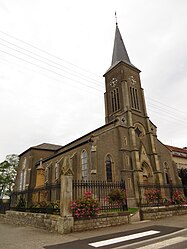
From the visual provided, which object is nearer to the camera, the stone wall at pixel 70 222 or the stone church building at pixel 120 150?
the stone wall at pixel 70 222

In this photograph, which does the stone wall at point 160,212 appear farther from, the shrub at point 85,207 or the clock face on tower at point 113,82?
the clock face on tower at point 113,82

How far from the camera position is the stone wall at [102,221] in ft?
29.3

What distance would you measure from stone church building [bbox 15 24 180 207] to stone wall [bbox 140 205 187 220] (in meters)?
6.21

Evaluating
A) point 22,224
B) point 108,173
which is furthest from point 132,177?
point 22,224

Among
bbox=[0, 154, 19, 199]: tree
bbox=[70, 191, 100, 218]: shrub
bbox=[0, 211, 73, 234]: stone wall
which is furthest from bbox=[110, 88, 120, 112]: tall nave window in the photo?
bbox=[0, 154, 19, 199]: tree

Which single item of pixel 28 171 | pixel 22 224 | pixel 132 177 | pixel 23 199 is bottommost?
pixel 22 224

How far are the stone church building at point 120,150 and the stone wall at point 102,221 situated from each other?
8025 millimetres

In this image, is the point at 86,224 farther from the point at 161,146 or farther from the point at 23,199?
the point at 161,146

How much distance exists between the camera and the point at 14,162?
46125 millimetres

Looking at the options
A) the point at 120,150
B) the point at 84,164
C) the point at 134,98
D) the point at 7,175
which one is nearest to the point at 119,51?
the point at 134,98

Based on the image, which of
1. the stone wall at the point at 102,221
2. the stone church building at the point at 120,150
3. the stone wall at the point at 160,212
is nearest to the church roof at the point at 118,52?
the stone church building at the point at 120,150

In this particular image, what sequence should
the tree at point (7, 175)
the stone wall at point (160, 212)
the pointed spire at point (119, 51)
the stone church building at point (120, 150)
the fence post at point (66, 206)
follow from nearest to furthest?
the fence post at point (66, 206)
the stone wall at point (160, 212)
the stone church building at point (120, 150)
the pointed spire at point (119, 51)
the tree at point (7, 175)

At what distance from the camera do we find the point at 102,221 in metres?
9.72

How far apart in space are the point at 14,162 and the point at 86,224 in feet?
138
